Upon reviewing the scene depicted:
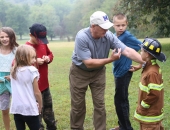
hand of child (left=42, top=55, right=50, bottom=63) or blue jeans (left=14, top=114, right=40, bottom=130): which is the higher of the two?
hand of child (left=42, top=55, right=50, bottom=63)

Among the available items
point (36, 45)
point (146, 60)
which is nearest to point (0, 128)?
point (36, 45)

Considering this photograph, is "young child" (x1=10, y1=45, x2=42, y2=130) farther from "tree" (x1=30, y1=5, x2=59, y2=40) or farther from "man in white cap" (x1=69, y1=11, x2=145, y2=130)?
"tree" (x1=30, y1=5, x2=59, y2=40)

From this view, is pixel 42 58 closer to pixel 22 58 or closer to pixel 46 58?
pixel 46 58

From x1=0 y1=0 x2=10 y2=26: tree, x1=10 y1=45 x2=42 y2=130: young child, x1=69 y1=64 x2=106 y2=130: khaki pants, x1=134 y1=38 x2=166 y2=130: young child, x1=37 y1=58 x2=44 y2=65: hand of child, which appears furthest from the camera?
x1=0 y1=0 x2=10 y2=26: tree

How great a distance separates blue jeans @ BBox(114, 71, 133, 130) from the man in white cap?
0.26 metres

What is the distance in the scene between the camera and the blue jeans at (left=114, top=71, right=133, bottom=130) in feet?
15.0

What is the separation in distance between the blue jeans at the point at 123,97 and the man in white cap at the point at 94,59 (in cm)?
26

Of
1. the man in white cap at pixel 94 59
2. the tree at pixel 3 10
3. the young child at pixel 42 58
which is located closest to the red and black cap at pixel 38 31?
the young child at pixel 42 58

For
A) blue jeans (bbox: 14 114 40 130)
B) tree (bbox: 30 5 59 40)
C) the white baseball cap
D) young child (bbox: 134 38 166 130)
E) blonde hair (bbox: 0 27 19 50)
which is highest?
the white baseball cap

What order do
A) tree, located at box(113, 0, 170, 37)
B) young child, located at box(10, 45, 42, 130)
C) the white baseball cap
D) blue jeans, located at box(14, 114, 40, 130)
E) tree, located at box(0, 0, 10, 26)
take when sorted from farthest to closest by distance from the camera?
tree, located at box(0, 0, 10, 26) < tree, located at box(113, 0, 170, 37) < the white baseball cap < blue jeans, located at box(14, 114, 40, 130) < young child, located at box(10, 45, 42, 130)

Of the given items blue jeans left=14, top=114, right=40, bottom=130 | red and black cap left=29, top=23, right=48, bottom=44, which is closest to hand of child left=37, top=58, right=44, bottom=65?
red and black cap left=29, top=23, right=48, bottom=44

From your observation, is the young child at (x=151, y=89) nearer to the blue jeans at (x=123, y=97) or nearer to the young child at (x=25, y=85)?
the blue jeans at (x=123, y=97)

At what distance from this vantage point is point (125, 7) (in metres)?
20.6

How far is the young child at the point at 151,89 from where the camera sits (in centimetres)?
337
